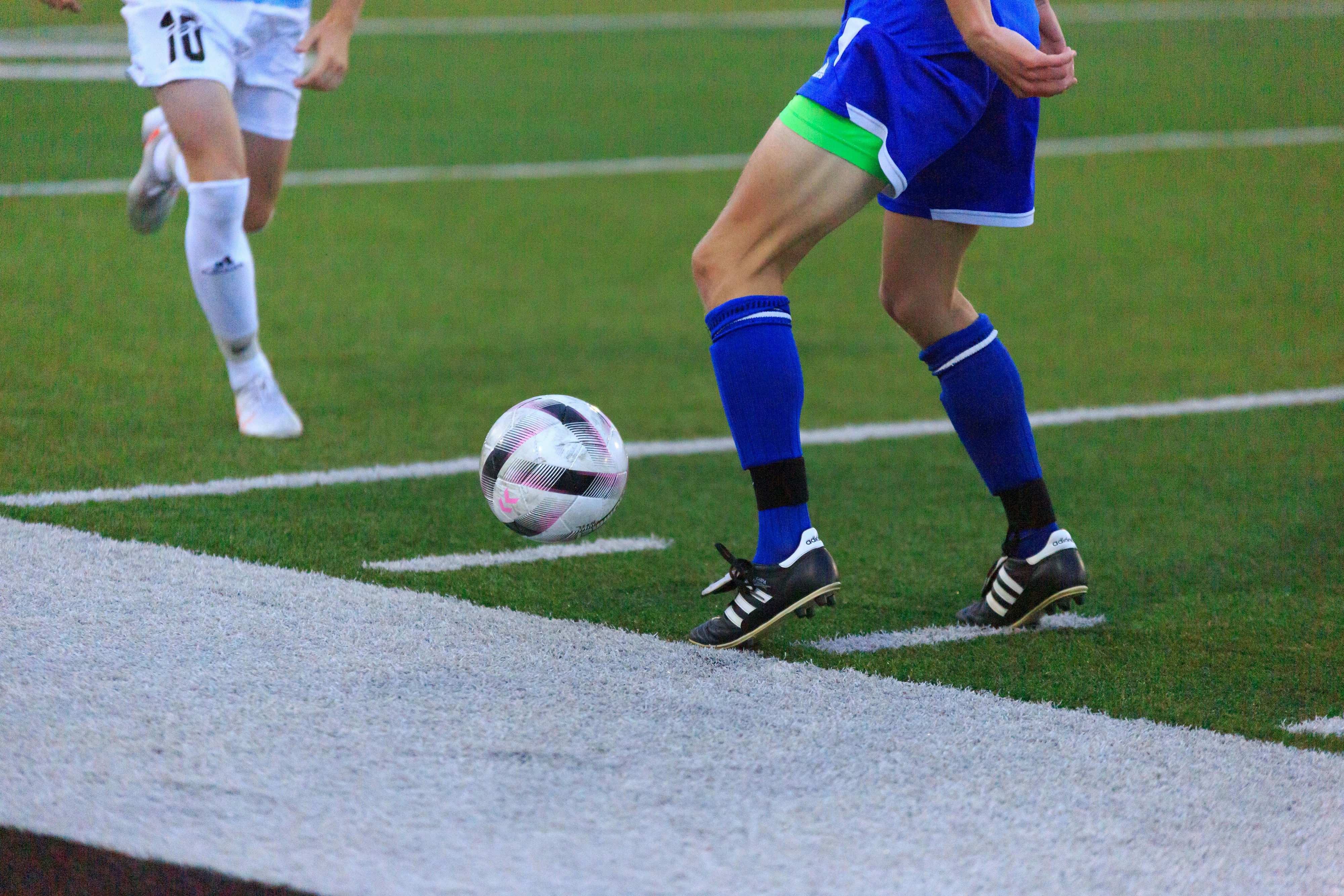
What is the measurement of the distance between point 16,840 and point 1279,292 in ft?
24.3

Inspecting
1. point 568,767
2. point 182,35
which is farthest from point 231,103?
point 568,767

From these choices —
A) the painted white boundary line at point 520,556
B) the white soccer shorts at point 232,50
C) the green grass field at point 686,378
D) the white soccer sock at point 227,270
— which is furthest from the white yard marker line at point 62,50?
the painted white boundary line at point 520,556

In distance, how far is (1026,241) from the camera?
9766 millimetres

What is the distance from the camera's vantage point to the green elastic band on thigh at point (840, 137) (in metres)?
3.22

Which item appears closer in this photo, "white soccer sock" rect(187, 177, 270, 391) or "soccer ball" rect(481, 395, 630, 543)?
"soccer ball" rect(481, 395, 630, 543)

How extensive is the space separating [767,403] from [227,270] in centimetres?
248

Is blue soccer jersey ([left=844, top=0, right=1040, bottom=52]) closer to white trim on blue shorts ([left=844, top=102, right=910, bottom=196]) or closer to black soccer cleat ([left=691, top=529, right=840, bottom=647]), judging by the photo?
white trim on blue shorts ([left=844, top=102, right=910, bottom=196])

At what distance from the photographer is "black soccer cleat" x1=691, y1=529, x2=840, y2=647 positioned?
325 centimetres

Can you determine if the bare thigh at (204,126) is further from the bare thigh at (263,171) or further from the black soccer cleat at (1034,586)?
the black soccer cleat at (1034,586)

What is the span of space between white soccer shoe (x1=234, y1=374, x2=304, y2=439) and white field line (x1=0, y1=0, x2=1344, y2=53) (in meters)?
12.0

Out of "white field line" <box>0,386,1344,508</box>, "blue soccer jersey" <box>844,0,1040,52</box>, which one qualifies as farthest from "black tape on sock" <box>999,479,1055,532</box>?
"white field line" <box>0,386,1344,508</box>

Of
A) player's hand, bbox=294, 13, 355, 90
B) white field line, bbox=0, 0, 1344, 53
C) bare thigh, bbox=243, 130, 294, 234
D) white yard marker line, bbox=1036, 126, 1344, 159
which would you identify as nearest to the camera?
player's hand, bbox=294, 13, 355, 90

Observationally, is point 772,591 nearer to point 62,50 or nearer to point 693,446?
point 693,446

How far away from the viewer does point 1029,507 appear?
3.68 meters
